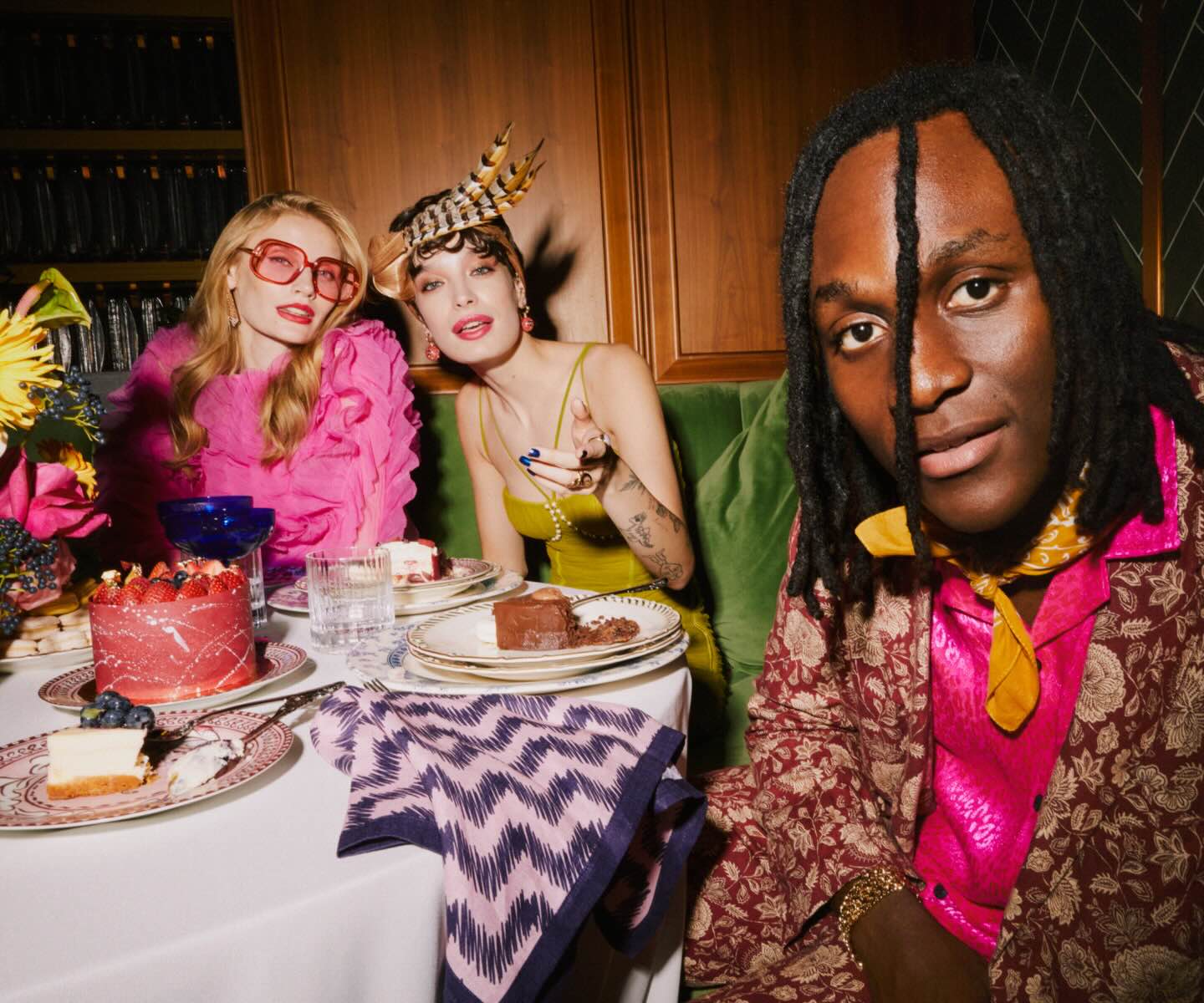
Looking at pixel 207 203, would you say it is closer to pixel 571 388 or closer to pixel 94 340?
pixel 94 340

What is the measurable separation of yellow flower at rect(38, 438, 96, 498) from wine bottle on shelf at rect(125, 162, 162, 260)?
10.5 feet

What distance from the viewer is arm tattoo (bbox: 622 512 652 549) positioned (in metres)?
1.76

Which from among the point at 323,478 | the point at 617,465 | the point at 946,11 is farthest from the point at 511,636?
the point at 946,11

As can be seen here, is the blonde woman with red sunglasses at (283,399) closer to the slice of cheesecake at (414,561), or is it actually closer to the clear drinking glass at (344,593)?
the slice of cheesecake at (414,561)

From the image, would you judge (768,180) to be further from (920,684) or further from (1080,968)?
(1080,968)

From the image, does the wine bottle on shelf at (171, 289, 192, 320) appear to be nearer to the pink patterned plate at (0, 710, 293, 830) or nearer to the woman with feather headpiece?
the woman with feather headpiece

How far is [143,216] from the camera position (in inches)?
158

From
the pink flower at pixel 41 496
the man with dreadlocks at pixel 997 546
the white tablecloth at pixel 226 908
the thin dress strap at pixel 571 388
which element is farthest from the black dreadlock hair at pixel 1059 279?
the thin dress strap at pixel 571 388

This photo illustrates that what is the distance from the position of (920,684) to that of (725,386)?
1.81 m

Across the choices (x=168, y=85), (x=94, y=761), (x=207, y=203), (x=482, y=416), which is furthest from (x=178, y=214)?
(x=94, y=761)

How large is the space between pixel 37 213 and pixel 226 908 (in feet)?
14.3

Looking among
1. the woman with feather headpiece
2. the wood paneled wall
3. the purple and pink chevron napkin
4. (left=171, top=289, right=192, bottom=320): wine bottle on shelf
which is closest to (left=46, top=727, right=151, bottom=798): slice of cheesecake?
the purple and pink chevron napkin

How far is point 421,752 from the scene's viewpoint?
783 mm

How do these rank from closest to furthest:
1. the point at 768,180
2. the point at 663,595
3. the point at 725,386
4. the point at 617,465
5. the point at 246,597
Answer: the point at 246,597 < the point at 617,465 < the point at 663,595 < the point at 725,386 < the point at 768,180
